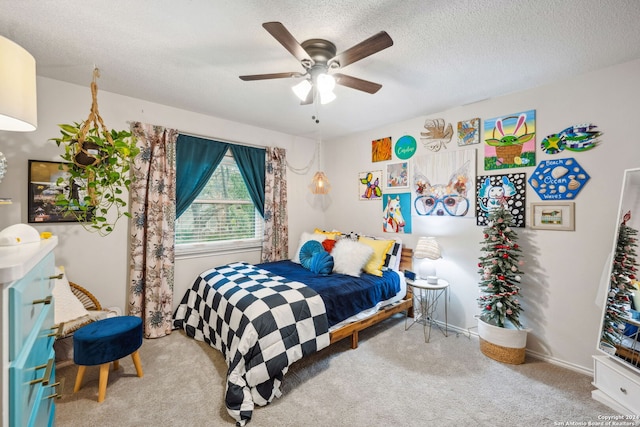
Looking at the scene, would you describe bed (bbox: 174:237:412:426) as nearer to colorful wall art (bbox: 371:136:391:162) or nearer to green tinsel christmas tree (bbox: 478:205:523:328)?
green tinsel christmas tree (bbox: 478:205:523:328)

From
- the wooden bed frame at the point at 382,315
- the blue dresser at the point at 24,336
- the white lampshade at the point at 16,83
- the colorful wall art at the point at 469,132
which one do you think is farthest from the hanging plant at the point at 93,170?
the colorful wall art at the point at 469,132

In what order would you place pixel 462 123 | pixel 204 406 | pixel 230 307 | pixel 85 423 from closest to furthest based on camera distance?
pixel 85 423 < pixel 204 406 < pixel 230 307 < pixel 462 123

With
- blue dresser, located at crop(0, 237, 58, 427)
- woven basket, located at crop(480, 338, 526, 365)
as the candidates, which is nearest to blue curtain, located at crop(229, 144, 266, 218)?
blue dresser, located at crop(0, 237, 58, 427)

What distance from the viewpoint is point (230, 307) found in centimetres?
224

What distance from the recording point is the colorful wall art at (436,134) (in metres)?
3.06

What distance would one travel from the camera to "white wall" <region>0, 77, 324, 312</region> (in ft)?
7.36

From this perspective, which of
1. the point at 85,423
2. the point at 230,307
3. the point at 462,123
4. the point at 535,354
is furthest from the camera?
the point at 462,123

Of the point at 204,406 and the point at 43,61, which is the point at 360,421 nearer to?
the point at 204,406

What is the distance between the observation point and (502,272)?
244cm

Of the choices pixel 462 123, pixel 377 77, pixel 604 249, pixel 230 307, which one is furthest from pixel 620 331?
pixel 230 307

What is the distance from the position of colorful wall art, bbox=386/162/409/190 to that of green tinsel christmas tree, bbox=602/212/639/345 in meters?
1.93

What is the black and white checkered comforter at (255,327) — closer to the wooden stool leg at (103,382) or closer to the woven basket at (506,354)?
the wooden stool leg at (103,382)

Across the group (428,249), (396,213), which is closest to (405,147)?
(396,213)

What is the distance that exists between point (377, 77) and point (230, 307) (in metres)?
2.37
